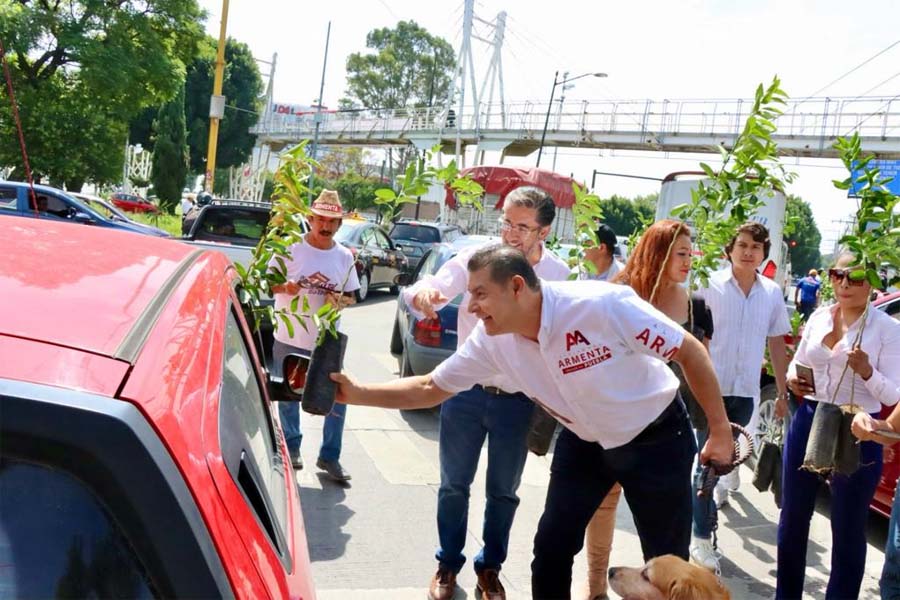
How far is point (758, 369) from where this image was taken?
4.64 m

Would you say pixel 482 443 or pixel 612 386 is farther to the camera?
pixel 482 443

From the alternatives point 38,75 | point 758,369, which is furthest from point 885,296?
point 38,75

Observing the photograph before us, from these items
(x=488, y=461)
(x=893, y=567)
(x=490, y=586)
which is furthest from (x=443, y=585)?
(x=893, y=567)

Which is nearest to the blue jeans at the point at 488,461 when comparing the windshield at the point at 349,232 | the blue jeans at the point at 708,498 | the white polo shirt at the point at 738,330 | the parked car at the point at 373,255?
the blue jeans at the point at 708,498

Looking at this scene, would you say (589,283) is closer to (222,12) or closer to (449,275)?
(449,275)

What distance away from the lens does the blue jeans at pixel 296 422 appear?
4.97 metres

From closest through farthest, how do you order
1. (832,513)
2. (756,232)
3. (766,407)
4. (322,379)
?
(322,379) < (832,513) < (756,232) < (766,407)

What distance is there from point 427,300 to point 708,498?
2.03 m

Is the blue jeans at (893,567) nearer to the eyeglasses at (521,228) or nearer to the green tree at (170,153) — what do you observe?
the eyeglasses at (521,228)

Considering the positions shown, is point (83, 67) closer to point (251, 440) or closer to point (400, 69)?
Result: point (251, 440)

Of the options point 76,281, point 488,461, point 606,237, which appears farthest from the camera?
point 606,237

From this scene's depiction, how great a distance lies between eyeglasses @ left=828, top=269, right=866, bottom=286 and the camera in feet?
11.3

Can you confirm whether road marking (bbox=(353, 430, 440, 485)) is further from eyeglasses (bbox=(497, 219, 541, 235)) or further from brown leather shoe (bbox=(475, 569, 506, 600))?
eyeglasses (bbox=(497, 219, 541, 235))

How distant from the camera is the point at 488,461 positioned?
367cm
